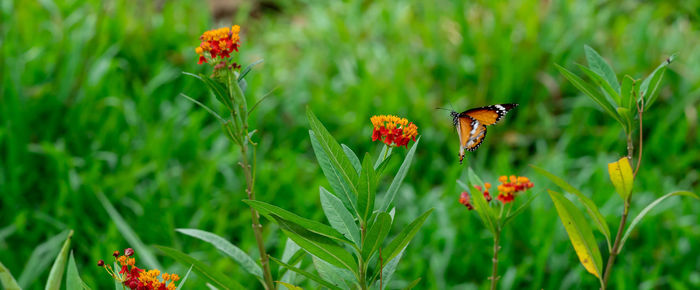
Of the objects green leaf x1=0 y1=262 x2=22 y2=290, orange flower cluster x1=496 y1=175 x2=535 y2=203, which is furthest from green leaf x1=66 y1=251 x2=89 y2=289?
orange flower cluster x1=496 y1=175 x2=535 y2=203

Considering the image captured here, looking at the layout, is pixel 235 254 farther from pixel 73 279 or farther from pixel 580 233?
pixel 580 233

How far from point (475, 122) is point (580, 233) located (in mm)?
199

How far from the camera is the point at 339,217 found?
0.68 meters

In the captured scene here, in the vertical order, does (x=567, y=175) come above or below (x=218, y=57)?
above

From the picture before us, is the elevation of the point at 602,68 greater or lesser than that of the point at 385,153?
greater

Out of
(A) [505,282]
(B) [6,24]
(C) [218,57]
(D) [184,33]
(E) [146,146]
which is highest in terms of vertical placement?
(D) [184,33]

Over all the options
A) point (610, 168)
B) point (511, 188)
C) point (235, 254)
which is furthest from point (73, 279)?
point (610, 168)

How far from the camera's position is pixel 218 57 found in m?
0.72

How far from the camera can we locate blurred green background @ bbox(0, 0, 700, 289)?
221 cm

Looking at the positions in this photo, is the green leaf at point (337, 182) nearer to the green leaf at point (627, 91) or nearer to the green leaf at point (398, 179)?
the green leaf at point (398, 179)

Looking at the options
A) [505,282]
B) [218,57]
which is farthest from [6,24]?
[218,57]

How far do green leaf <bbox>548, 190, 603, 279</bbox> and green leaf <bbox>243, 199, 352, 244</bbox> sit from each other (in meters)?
0.26

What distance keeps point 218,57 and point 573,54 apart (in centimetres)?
277

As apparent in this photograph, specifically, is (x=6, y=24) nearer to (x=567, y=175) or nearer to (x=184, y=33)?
(x=184, y=33)
